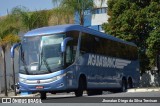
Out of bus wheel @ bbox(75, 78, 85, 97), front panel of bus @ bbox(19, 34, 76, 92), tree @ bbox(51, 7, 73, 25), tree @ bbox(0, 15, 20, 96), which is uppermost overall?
tree @ bbox(51, 7, 73, 25)

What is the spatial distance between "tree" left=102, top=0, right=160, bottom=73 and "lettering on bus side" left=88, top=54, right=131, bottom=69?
15.3 metres

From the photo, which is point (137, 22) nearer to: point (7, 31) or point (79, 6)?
point (79, 6)

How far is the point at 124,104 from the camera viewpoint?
837 centimetres

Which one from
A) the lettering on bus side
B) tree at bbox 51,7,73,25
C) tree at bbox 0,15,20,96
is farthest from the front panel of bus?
tree at bbox 0,15,20,96

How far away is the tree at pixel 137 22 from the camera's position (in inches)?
1731

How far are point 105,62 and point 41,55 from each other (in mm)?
6264

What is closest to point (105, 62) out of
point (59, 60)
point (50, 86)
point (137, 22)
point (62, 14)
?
point (59, 60)

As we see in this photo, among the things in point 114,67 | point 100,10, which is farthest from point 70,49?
point 100,10

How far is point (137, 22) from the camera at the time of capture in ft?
145

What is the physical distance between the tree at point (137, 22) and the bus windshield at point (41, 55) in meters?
24.5

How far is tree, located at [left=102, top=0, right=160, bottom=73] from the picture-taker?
144 ft

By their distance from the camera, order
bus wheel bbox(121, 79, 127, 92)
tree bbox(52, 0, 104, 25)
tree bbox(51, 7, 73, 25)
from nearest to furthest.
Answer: bus wheel bbox(121, 79, 127, 92)
tree bbox(52, 0, 104, 25)
tree bbox(51, 7, 73, 25)

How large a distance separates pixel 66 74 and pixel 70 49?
1.17 metres

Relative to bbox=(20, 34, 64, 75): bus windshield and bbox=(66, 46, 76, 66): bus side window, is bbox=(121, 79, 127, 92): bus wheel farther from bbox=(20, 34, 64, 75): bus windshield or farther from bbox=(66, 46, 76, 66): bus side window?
bbox=(20, 34, 64, 75): bus windshield
